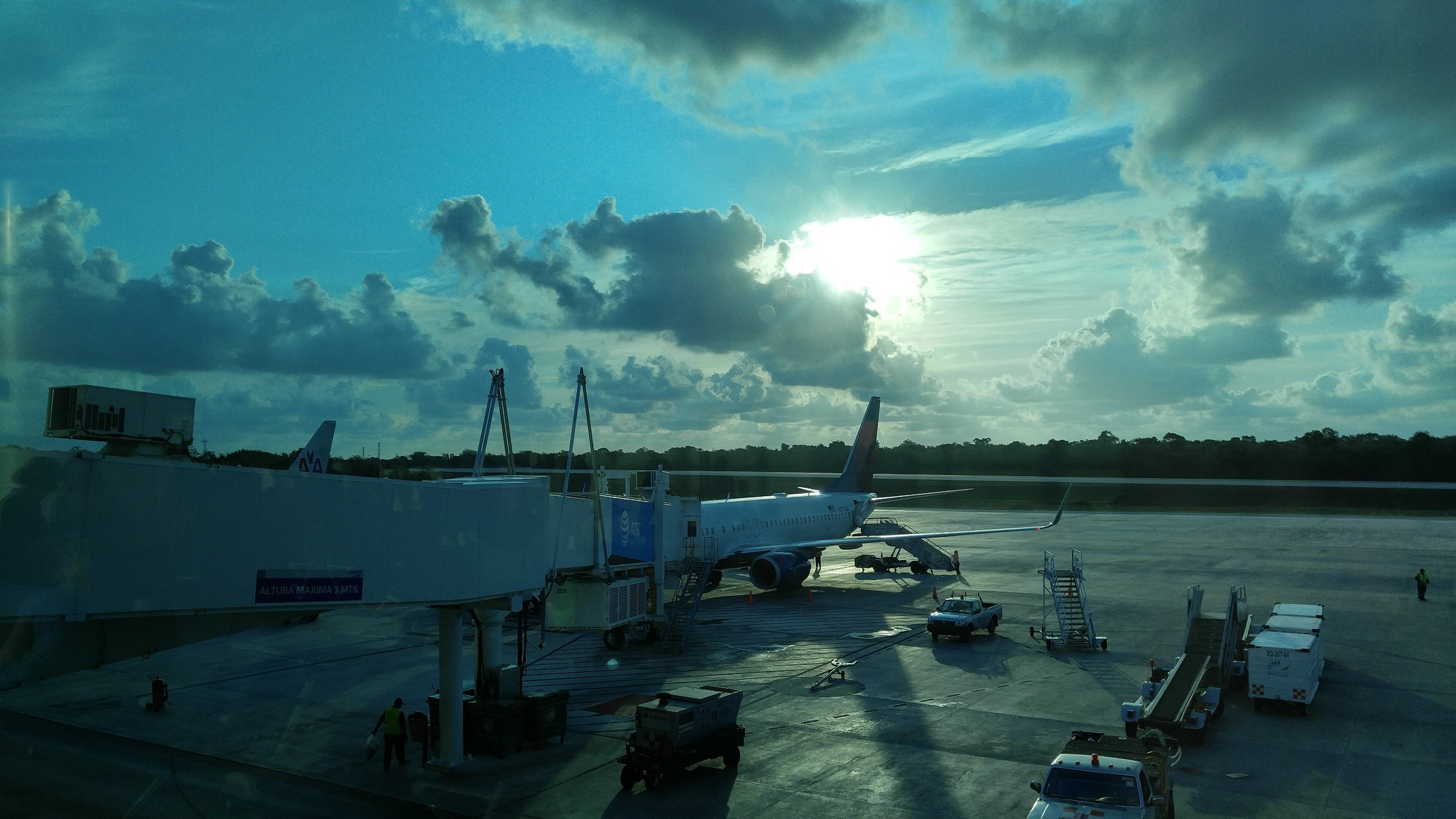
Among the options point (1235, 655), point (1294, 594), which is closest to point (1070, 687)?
point (1235, 655)

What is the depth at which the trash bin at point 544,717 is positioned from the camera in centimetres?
2308

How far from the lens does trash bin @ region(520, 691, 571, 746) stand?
23.1 m

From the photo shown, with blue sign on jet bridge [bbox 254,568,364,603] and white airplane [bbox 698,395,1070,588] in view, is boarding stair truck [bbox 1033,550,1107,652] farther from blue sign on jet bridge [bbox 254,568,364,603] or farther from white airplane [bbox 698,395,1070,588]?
blue sign on jet bridge [bbox 254,568,364,603]

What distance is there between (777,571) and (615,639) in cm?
1268

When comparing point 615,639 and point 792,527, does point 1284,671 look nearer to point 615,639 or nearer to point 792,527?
point 615,639

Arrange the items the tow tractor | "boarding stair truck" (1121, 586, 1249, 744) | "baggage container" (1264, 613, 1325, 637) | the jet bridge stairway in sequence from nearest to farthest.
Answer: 1. "boarding stair truck" (1121, 586, 1249, 744)
2. "baggage container" (1264, 613, 1325, 637)
3. the jet bridge stairway
4. the tow tractor

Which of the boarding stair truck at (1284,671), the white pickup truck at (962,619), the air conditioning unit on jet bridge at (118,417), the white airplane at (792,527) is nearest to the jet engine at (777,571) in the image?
the white airplane at (792,527)

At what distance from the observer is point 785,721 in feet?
82.3

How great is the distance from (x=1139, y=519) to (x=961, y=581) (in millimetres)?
57080

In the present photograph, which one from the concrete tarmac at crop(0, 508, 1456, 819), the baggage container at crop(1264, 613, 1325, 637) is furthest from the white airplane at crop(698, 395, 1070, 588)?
the baggage container at crop(1264, 613, 1325, 637)

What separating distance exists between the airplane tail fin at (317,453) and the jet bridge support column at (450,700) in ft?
57.7

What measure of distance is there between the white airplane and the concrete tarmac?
89.1 inches

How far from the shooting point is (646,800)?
63.2 ft

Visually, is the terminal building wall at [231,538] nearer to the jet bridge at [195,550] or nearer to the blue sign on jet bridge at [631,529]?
the jet bridge at [195,550]
